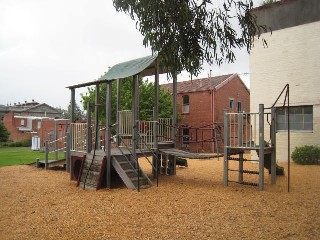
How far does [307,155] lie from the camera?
50.0ft

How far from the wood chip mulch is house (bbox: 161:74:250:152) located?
17.4 meters

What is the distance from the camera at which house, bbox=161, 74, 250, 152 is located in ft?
92.6

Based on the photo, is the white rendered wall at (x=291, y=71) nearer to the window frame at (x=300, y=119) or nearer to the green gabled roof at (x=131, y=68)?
the window frame at (x=300, y=119)

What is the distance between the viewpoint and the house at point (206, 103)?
28228 millimetres

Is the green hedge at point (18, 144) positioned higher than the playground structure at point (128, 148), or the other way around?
the playground structure at point (128, 148)

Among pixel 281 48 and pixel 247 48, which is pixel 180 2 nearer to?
pixel 247 48

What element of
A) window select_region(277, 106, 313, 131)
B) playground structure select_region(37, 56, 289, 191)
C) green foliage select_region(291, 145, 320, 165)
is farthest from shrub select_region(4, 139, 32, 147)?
green foliage select_region(291, 145, 320, 165)

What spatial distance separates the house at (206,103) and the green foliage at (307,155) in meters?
11.8

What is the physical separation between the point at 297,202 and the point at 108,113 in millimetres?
5853

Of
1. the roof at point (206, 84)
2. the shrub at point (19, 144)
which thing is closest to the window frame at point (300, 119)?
the roof at point (206, 84)

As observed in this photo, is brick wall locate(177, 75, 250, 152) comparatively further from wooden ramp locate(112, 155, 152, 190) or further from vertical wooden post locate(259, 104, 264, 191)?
vertical wooden post locate(259, 104, 264, 191)

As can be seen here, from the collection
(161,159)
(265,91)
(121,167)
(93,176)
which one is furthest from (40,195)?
(265,91)

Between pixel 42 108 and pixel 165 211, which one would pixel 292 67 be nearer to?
pixel 165 211

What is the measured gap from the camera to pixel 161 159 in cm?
1352
